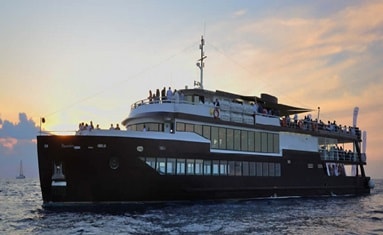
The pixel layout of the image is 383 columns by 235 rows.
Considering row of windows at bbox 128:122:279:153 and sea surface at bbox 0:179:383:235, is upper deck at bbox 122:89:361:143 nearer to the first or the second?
row of windows at bbox 128:122:279:153

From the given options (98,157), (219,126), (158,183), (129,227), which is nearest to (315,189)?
(219,126)

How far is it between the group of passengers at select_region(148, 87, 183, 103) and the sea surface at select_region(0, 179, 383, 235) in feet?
21.0

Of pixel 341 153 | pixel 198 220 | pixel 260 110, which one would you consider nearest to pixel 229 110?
pixel 260 110

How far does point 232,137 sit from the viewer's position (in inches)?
1173

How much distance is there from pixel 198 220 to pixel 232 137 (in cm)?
1048

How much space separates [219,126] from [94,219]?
455 inches

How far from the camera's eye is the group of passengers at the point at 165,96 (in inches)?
1089

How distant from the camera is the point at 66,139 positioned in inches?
945

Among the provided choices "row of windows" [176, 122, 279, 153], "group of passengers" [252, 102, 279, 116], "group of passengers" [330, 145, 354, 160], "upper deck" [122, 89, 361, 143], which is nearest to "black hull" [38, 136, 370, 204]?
"row of windows" [176, 122, 279, 153]

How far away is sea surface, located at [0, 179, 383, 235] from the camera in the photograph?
18.1 metres

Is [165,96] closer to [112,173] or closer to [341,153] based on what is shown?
[112,173]

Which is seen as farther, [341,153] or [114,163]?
[341,153]

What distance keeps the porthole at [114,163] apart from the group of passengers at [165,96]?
5231mm

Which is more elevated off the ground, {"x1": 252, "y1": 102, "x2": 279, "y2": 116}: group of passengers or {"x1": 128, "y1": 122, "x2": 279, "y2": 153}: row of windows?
{"x1": 252, "y1": 102, "x2": 279, "y2": 116}: group of passengers
